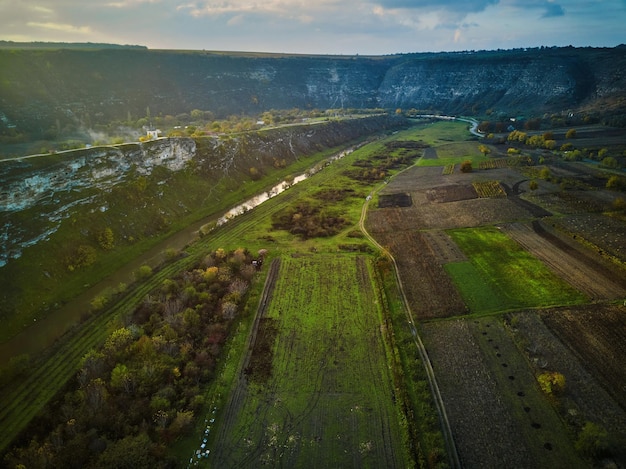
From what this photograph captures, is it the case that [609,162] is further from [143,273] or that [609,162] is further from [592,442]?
[143,273]

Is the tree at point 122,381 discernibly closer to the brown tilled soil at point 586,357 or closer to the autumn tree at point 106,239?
the autumn tree at point 106,239

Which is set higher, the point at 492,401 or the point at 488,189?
the point at 492,401

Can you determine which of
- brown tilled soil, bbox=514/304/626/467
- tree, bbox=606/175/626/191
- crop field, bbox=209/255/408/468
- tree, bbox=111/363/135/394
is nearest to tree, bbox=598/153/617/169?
tree, bbox=606/175/626/191

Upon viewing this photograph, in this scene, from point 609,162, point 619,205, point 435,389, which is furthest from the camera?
point 609,162

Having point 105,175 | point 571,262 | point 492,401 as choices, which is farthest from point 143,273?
point 571,262

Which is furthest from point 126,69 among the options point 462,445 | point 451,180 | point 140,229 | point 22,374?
point 462,445
